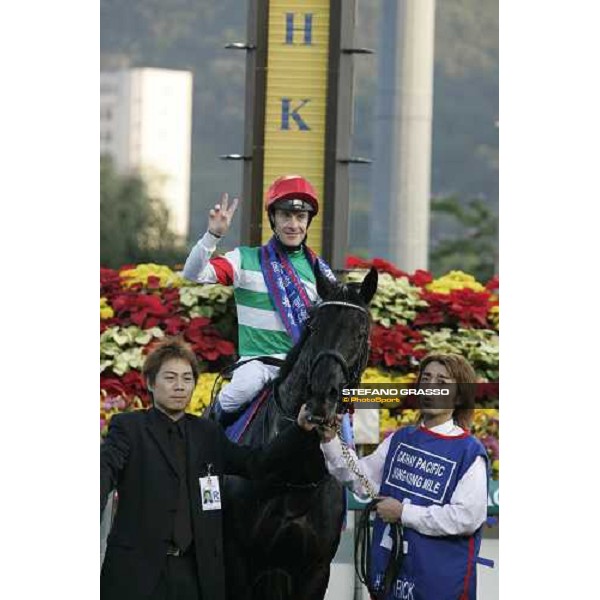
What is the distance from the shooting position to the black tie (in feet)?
18.7

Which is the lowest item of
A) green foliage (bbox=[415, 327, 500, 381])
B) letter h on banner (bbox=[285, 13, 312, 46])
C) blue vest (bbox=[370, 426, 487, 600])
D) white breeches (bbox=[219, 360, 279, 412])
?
blue vest (bbox=[370, 426, 487, 600])

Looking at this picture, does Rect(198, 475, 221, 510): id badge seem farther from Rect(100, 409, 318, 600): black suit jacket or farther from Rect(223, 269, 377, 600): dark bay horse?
Rect(223, 269, 377, 600): dark bay horse

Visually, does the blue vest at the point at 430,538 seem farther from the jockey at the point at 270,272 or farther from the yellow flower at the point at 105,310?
the yellow flower at the point at 105,310

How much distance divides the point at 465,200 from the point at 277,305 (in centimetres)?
508

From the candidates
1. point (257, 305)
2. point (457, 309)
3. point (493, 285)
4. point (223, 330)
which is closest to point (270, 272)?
point (257, 305)

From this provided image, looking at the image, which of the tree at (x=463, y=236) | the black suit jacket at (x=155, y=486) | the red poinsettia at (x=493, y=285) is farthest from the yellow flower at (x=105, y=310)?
the tree at (x=463, y=236)

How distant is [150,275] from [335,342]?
1.39 meters

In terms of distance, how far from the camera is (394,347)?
6.86 m

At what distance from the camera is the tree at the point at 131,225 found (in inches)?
264

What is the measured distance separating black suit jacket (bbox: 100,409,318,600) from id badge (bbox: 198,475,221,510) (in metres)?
0.02

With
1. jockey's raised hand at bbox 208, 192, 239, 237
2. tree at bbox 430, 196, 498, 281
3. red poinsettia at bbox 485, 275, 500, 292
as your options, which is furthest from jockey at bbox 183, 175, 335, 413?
tree at bbox 430, 196, 498, 281

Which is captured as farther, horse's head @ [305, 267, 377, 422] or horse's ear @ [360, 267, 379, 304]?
horse's ear @ [360, 267, 379, 304]

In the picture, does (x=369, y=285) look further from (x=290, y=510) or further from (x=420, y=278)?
(x=420, y=278)
